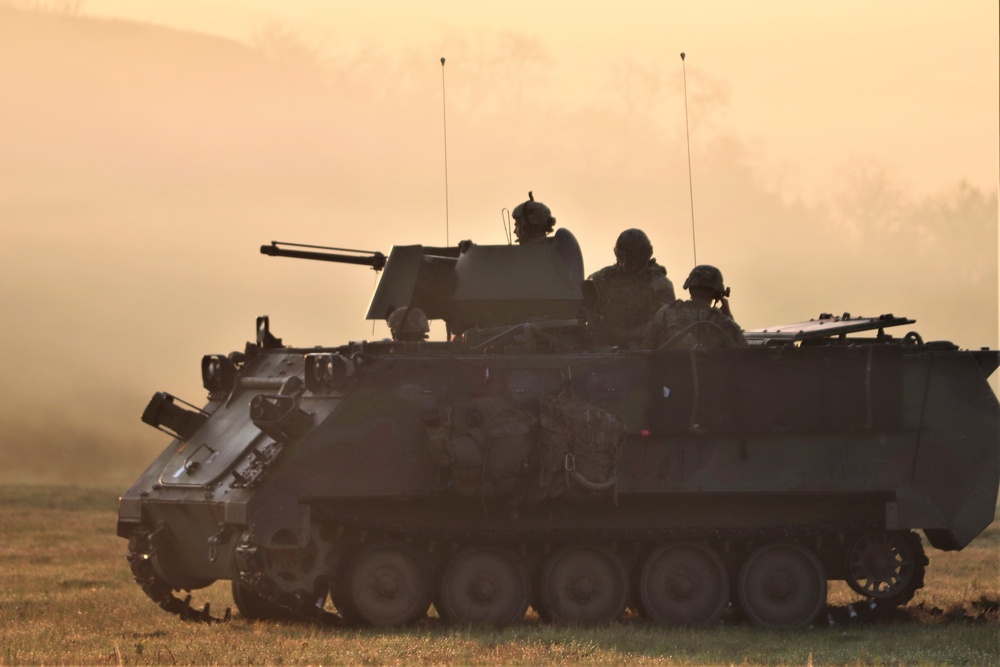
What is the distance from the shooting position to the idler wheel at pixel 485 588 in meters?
17.4

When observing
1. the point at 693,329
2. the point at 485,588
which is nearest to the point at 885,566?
the point at 693,329

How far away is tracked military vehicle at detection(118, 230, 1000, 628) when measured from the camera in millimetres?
17047

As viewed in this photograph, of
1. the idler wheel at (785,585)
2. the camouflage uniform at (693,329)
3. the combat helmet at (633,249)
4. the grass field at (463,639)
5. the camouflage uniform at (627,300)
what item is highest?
the combat helmet at (633,249)

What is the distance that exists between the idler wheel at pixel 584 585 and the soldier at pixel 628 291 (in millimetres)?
2749

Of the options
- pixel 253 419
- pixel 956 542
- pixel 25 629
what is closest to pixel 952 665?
pixel 956 542

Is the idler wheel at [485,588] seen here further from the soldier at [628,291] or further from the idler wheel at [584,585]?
the soldier at [628,291]

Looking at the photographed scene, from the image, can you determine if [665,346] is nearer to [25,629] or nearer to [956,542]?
[956,542]

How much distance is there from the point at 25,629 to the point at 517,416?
5.22 meters

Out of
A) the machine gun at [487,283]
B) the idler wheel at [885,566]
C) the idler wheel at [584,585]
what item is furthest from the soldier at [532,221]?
the idler wheel at [885,566]

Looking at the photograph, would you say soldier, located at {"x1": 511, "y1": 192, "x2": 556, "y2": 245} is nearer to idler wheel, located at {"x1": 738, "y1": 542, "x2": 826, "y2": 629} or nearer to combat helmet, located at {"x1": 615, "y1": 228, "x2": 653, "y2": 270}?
combat helmet, located at {"x1": 615, "y1": 228, "x2": 653, "y2": 270}

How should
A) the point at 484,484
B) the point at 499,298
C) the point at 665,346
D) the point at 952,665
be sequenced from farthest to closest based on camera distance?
the point at 499,298 → the point at 665,346 → the point at 484,484 → the point at 952,665

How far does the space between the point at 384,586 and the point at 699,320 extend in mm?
4164

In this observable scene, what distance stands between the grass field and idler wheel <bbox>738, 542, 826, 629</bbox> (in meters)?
0.24

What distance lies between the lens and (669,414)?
58.6 ft
